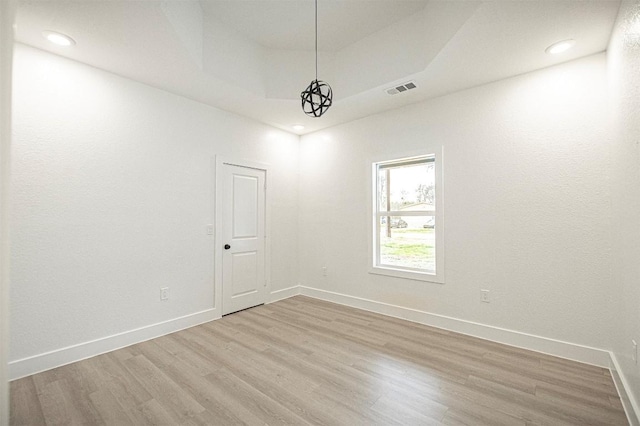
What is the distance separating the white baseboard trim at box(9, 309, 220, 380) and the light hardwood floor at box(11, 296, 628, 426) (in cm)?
8

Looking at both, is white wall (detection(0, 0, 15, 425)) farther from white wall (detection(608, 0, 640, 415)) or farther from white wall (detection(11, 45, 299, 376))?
white wall (detection(608, 0, 640, 415))

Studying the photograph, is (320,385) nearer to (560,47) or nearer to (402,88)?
(402,88)

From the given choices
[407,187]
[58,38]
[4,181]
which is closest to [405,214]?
[407,187]

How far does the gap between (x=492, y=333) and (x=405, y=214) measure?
1605mm

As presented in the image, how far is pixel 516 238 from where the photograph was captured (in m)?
2.89

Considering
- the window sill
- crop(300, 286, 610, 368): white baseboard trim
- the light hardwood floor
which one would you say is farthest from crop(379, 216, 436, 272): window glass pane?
the light hardwood floor

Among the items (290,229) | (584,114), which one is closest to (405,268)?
(290,229)

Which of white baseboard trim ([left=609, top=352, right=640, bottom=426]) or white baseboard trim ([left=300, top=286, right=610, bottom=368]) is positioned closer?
white baseboard trim ([left=609, top=352, right=640, bottom=426])

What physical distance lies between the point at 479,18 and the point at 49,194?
3738mm

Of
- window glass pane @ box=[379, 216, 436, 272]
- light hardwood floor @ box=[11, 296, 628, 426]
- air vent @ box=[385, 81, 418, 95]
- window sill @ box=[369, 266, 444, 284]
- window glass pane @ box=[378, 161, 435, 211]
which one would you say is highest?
air vent @ box=[385, 81, 418, 95]

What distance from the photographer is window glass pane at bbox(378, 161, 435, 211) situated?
143 inches

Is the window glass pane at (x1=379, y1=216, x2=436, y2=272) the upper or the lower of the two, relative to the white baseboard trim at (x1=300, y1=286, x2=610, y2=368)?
upper

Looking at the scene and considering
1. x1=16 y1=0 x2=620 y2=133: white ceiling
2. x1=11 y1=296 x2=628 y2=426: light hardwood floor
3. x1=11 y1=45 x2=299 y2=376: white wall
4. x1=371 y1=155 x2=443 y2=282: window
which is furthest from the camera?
x1=371 y1=155 x2=443 y2=282: window

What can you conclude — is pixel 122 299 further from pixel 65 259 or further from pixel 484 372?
pixel 484 372
